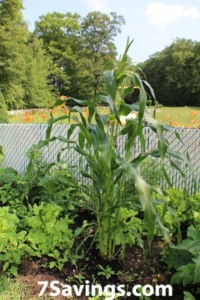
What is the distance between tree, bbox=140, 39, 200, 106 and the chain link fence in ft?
105

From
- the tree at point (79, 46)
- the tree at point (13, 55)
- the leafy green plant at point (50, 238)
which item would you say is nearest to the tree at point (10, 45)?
the tree at point (13, 55)

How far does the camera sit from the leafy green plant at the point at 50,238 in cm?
207

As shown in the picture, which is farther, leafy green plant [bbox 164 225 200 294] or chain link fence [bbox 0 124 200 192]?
chain link fence [bbox 0 124 200 192]

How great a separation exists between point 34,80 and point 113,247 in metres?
19.5

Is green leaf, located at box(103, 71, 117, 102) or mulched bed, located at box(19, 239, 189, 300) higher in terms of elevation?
green leaf, located at box(103, 71, 117, 102)

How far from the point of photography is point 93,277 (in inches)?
77.9

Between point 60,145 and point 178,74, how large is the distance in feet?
114

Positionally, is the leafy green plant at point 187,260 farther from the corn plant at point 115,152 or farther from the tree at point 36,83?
the tree at point 36,83

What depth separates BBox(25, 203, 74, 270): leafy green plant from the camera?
2.07 m

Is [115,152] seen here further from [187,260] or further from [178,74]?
[178,74]

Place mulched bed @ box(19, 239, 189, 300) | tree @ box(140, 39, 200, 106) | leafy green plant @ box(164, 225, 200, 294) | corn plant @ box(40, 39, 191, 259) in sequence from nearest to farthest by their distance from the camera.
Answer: leafy green plant @ box(164, 225, 200, 294) → corn plant @ box(40, 39, 191, 259) → mulched bed @ box(19, 239, 189, 300) → tree @ box(140, 39, 200, 106)

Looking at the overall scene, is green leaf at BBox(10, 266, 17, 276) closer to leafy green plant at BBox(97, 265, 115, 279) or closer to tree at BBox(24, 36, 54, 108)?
leafy green plant at BBox(97, 265, 115, 279)

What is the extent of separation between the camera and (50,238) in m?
2.12

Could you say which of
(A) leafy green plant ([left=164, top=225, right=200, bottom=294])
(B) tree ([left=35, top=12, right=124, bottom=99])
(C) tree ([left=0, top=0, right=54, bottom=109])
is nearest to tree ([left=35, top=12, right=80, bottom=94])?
(B) tree ([left=35, top=12, right=124, bottom=99])
